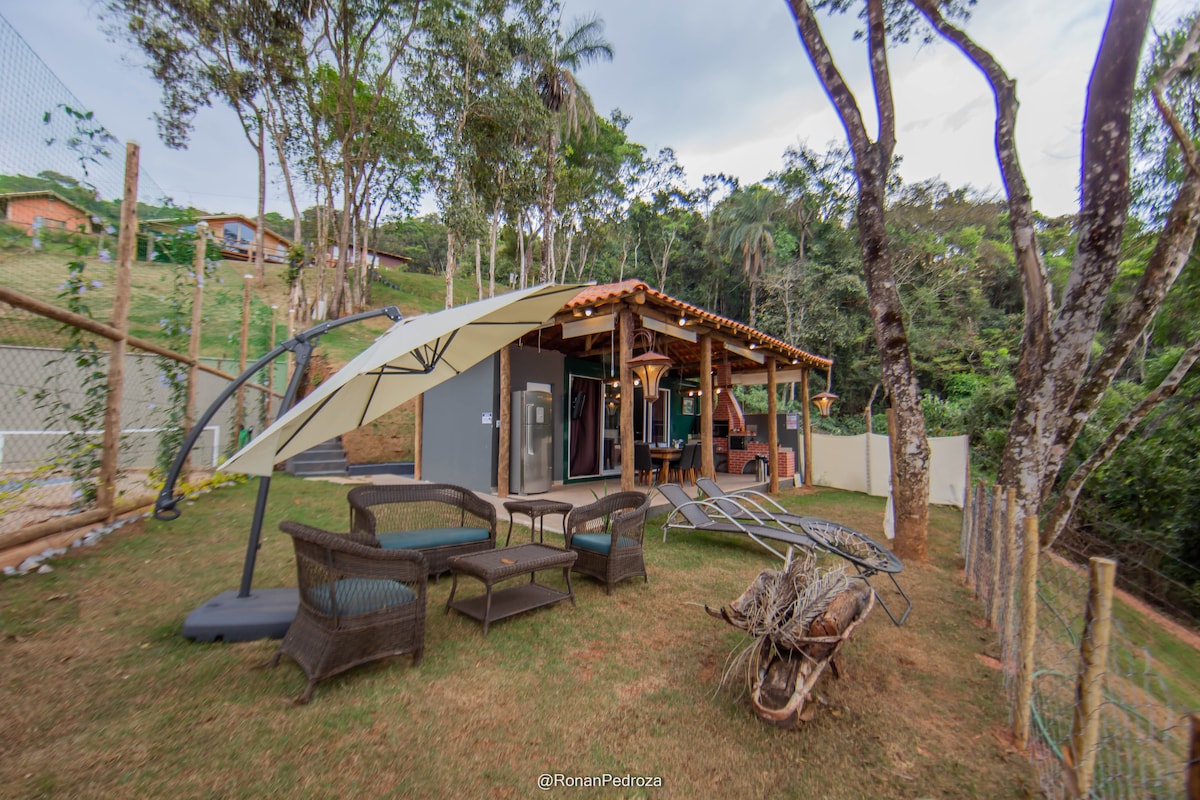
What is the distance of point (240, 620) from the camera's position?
9.13 ft

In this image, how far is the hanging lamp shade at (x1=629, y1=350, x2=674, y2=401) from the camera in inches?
246

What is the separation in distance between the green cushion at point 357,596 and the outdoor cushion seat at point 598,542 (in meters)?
1.67

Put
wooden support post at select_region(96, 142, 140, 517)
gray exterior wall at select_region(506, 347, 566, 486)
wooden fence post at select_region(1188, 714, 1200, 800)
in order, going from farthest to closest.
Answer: gray exterior wall at select_region(506, 347, 566, 486)
wooden support post at select_region(96, 142, 140, 517)
wooden fence post at select_region(1188, 714, 1200, 800)

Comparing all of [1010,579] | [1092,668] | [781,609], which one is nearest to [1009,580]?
[1010,579]

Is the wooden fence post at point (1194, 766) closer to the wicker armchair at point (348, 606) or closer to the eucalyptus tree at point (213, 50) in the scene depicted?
the wicker armchair at point (348, 606)

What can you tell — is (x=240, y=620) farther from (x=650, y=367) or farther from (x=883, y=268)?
(x=883, y=268)

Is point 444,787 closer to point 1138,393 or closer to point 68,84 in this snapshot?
point 68,84

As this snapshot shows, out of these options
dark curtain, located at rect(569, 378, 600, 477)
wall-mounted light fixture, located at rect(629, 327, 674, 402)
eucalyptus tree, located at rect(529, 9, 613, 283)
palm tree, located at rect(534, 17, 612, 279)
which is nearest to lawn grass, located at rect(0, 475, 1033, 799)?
wall-mounted light fixture, located at rect(629, 327, 674, 402)

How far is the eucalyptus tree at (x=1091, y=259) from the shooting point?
170 inches

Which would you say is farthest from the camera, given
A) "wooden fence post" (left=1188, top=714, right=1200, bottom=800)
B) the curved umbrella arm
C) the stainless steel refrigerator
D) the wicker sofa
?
the stainless steel refrigerator

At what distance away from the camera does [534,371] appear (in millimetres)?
8273

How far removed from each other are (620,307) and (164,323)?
5093 millimetres

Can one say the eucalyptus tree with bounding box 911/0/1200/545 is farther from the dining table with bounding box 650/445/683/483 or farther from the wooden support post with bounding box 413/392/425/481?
the wooden support post with bounding box 413/392/425/481

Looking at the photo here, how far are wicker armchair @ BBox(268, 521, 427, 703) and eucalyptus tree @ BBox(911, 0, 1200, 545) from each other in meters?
5.62
